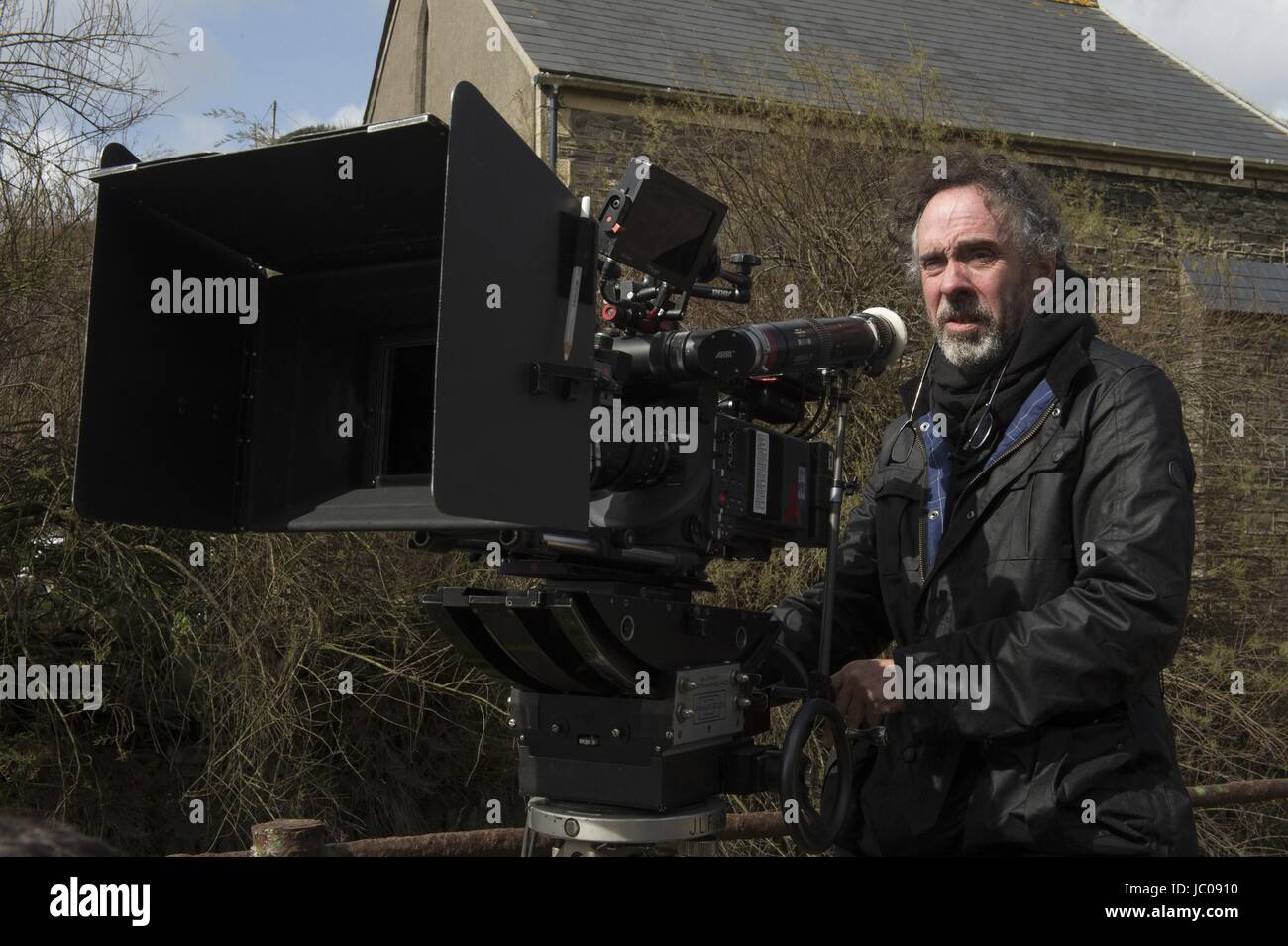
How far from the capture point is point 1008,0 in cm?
2058

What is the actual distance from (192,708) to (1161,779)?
5.57m

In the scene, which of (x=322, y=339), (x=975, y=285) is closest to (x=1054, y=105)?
(x=975, y=285)

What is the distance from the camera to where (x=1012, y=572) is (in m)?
2.36

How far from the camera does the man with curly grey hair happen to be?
7.06 feet

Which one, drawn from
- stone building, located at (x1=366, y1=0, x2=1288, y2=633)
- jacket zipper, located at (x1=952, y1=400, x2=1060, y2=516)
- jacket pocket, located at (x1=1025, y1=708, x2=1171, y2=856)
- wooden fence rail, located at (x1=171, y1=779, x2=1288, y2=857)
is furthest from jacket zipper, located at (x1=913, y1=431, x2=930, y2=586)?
stone building, located at (x1=366, y1=0, x2=1288, y2=633)

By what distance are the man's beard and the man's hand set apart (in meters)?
0.64

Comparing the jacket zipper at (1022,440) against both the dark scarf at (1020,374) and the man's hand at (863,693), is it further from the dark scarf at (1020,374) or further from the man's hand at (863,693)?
the man's hand at (863,693)

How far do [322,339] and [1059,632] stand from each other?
148 centimetres

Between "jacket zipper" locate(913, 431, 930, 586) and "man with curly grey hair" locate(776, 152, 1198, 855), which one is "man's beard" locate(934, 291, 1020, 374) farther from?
"jacket zipper" locate(913, 431, 930, 586)

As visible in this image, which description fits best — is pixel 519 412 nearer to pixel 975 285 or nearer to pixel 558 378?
pixel 558 378

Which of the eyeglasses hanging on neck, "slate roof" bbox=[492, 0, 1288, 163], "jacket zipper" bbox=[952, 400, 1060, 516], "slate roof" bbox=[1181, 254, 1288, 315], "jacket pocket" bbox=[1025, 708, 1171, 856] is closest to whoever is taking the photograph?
"jacket pocket" bbox=[1025, 708, 1171, 856]

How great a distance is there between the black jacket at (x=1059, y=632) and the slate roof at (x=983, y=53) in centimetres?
942

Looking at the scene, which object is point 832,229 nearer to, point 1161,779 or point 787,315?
point 787,315
